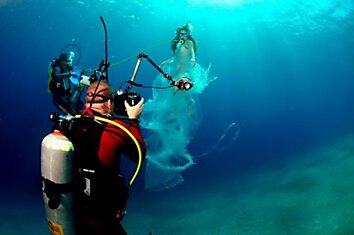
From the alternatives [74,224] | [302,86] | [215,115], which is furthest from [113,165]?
[215,115]

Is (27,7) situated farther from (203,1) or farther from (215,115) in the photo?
(215,115)

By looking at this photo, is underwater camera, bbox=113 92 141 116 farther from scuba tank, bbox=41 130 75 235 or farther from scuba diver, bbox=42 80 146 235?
scuba tank, bbox=41 130 75 235

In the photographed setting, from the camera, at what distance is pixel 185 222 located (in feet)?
47.6

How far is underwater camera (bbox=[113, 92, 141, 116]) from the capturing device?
3514mm

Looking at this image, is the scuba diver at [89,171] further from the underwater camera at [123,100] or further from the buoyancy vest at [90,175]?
the underwater camera at [123,100]

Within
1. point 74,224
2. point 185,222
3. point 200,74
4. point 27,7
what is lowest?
point 74,224

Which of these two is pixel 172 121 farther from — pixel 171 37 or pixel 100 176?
pixel 171 37

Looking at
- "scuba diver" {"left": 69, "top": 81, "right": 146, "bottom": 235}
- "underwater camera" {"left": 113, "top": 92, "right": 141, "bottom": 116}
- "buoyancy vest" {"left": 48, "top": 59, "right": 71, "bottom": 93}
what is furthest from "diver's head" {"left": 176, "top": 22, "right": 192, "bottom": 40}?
"scuba diver" {"left": 69, "top": 81, "right": 146, "bottom": 235}

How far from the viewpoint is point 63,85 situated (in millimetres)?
8633

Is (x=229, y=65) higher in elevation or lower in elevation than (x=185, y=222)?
higher

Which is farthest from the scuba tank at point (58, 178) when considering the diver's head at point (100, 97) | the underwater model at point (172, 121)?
the underwater model at point (172, 121)

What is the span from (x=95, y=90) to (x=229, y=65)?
235 ft

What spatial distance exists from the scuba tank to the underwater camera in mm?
670

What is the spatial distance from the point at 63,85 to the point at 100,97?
5.62 metres
